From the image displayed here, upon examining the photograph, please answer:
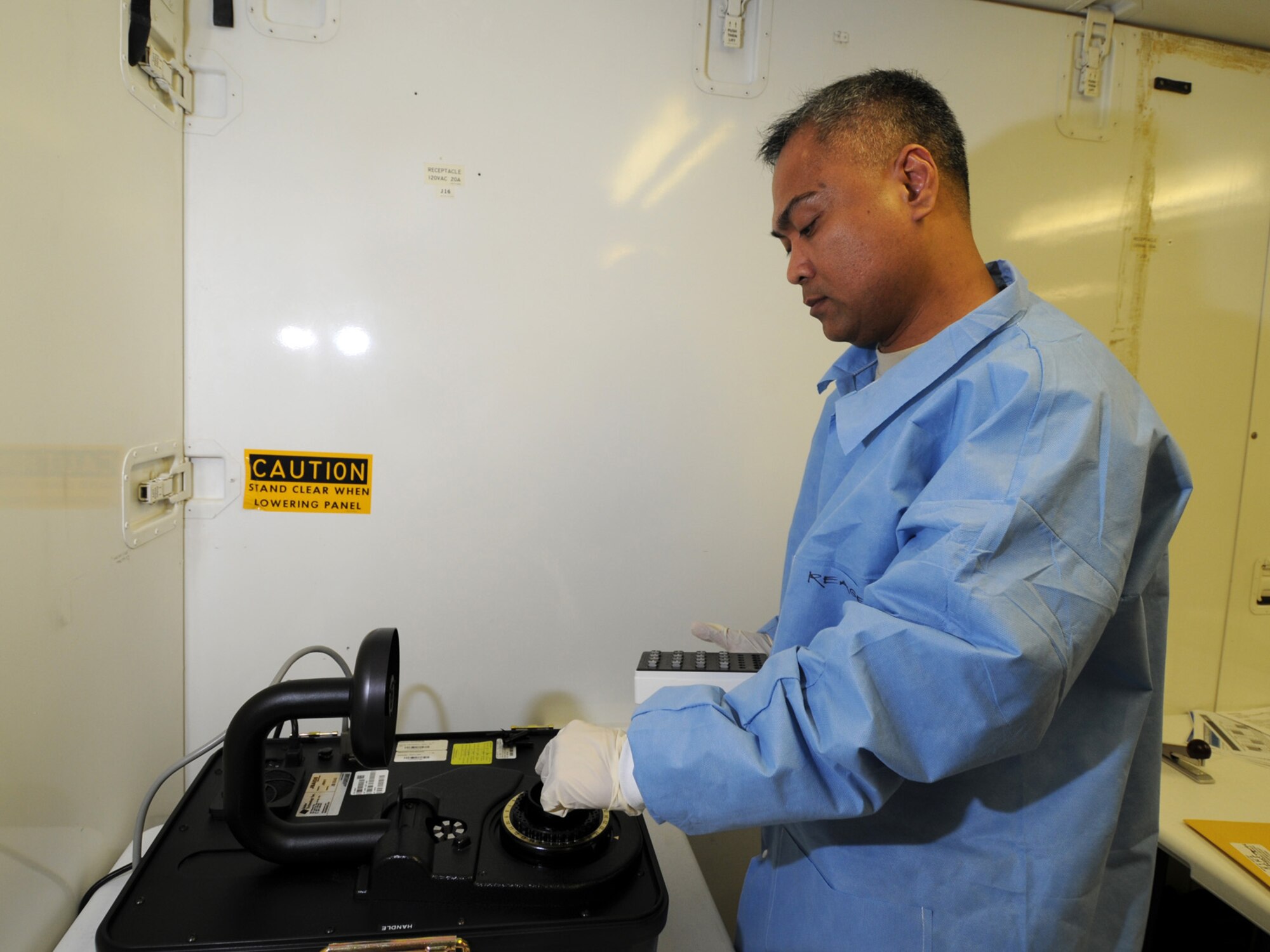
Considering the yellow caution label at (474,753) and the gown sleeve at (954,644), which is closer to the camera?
the gown sleeve at (954,644)

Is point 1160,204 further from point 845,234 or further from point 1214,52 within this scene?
point 845,234

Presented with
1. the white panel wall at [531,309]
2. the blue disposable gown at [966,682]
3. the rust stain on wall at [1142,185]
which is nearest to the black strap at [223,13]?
the white panel wall at [531,309]

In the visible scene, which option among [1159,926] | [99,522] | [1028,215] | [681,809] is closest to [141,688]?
[99,522]

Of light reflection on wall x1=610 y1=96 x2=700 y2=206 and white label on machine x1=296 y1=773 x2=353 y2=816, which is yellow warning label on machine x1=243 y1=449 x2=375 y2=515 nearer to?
white label on machine x1=296 y1=773 x2=353 y2=816

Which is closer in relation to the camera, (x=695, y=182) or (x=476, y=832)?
(x=476, y=832)

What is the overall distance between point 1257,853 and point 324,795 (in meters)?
1.44

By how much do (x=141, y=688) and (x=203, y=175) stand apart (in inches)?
34.0

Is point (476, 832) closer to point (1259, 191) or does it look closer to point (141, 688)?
point (141, 688)

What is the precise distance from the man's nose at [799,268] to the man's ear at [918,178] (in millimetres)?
128

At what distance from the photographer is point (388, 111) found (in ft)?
4.29

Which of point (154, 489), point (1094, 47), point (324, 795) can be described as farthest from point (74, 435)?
point (1094, 47)

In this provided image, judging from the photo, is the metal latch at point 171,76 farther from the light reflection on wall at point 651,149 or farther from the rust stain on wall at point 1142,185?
the rust stain on wall at point 1142,185

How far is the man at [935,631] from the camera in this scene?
24.2 inches

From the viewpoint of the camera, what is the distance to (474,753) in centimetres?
107
